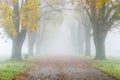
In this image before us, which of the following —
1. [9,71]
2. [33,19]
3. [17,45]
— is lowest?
[9,71]

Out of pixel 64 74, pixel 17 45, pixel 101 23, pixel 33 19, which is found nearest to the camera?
pixel 64 74

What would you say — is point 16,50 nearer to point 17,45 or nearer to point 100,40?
point 17,45

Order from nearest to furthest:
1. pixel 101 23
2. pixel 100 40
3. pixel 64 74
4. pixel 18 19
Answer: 1. pixel 64 74
2. pixel 18 19
3. pixel 101 23
4. pixel 100 40

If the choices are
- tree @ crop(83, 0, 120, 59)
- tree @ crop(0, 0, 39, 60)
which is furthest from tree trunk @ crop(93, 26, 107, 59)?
tree @ crop(0, 0, 39, 60)

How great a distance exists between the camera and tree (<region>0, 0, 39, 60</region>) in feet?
105

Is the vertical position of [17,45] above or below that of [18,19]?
below

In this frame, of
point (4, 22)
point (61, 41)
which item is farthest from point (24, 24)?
point (61, 41)

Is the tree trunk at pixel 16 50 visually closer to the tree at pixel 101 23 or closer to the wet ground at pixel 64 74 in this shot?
the tree at pixel 101 23

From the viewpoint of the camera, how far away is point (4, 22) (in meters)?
30.8

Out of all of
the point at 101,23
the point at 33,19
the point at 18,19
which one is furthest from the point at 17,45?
the point at 101,23

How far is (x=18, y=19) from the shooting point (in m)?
37.1

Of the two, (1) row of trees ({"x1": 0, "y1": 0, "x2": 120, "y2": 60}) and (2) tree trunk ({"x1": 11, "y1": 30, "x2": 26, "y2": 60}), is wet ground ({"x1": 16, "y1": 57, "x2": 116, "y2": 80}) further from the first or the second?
(2) tree trunk ({"x1": 11, "y1": 30, "x2": 26, "y2": 60})

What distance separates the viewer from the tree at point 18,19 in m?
32.0

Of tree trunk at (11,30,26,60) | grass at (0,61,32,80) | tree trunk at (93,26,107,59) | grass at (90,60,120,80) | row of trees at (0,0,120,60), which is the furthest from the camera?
tree trunk at (93,26,107,59)
